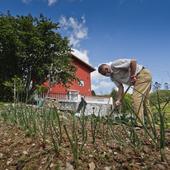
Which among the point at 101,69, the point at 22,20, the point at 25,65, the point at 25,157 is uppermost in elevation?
the point at 22,20

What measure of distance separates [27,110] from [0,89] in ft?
88.8

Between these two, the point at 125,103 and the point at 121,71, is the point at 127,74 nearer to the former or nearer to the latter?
the point at 121,71

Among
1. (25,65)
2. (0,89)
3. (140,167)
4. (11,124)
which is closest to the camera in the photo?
(140,167)

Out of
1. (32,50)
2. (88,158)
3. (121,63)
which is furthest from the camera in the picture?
(32,50)

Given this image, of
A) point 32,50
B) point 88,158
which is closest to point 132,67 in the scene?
point 88,158

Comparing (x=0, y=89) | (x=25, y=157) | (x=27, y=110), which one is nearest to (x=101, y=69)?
(x=27, y=110)

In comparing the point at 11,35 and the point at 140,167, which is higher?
the point at 11,35

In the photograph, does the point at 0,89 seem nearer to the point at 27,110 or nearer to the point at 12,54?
the point at 12,54

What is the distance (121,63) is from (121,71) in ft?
0.39

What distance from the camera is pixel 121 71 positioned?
4.77m

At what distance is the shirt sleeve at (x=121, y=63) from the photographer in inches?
185

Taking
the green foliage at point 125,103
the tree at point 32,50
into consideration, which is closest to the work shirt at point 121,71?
the green foliage at point 125,103

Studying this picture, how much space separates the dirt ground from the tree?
2754cm

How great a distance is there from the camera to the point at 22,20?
33188mm
